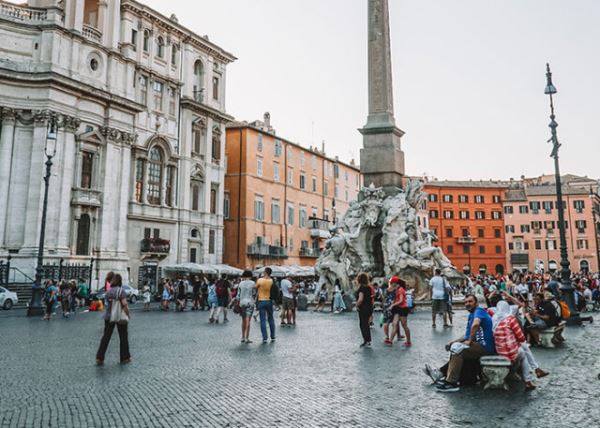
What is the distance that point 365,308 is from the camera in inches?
376

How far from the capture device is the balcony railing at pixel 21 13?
3003cm

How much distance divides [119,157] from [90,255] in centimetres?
645

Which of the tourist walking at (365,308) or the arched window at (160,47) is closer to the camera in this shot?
the tourist walking at (365,308)

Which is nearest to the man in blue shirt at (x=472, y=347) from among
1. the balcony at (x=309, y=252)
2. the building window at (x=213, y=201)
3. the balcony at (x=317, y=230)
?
the building window at (x=213, y=201)

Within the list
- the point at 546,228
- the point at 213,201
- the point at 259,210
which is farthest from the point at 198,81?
the point at 546,228

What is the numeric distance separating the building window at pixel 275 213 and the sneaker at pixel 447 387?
39.4 meters

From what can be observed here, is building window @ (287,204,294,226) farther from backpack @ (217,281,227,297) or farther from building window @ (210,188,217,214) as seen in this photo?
backpack @ (217,281,227,297)

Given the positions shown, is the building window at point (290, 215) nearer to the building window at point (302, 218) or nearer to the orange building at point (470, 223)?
the building window at point (302, 218)

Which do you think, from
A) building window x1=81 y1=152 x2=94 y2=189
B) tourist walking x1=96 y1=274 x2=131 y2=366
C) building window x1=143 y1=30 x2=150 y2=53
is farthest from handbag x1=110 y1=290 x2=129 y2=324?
building window x1=143 y1=30 x2=150 y2=53

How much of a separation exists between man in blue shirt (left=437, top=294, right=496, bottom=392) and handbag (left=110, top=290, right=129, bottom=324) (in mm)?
4593

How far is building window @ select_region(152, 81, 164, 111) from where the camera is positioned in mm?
36469

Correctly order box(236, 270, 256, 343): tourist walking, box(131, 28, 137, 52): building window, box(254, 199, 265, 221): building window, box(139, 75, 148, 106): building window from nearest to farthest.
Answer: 1. box(236, 270, 256, 343): tourist walking
2. box(131, 28, 137, 52): building window
3. box(139, 75, 148, 106): building window
4. box(254, 199, 265, 221): building window

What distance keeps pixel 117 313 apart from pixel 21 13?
29512 mm

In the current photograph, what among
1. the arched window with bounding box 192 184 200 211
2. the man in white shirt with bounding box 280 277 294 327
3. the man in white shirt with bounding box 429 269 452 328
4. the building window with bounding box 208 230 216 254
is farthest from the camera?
the building window with bounding box 208 230 216 254
